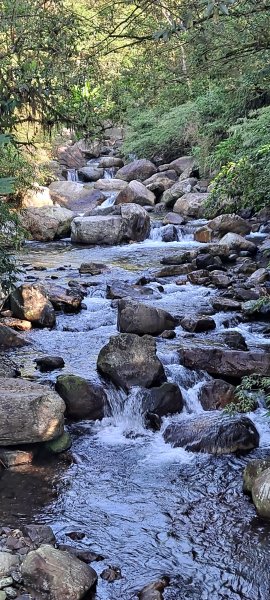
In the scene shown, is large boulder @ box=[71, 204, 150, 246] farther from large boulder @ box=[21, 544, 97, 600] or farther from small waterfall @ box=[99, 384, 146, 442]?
large boulder @ box=[21, 544, 97, 600]

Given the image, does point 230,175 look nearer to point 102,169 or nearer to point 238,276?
point 238,276

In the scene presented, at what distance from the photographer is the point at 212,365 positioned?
7586 millimetres

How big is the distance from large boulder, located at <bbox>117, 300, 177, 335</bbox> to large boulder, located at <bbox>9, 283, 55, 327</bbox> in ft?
3.75

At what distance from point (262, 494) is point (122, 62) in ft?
14.8

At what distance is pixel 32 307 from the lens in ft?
31.3

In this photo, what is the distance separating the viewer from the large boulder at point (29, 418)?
5680 mm

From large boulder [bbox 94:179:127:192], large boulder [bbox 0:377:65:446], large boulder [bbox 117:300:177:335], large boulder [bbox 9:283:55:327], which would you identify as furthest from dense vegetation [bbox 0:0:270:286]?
large boulder [bbox 94:179:127:192]

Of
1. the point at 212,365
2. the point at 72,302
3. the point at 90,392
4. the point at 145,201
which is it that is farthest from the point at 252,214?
the point at 90,392

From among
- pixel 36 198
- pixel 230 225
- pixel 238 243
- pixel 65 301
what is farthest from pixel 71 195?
pixel 65 301

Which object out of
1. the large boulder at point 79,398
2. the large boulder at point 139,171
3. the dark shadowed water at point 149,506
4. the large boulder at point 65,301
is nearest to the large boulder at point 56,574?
the dark shadowed water at point 149,506

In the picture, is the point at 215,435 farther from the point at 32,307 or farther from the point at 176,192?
the point at 176,192

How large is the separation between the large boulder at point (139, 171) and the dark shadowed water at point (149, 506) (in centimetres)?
1578

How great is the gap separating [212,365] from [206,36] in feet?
12.1

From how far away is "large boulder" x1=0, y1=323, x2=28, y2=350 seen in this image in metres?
8.62
